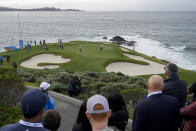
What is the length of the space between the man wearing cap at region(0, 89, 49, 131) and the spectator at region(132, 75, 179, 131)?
1.91m

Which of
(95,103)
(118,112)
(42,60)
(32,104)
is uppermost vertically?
(95,103)

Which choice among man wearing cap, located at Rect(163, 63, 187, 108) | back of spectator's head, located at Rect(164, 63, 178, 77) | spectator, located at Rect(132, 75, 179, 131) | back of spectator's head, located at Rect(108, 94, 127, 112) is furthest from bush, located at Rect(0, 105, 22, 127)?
back of spectator's head, located at Rect(164, 63, 178, 77)

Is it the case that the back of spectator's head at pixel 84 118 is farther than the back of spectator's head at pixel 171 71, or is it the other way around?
the back of spectator's head at pixel 171 71

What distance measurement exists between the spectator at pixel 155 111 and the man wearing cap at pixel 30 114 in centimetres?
191

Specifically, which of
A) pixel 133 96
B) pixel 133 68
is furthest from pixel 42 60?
pixel 133 96

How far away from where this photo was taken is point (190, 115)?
3.97 meters

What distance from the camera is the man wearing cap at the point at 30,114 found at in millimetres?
3046

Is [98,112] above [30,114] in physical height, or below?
above

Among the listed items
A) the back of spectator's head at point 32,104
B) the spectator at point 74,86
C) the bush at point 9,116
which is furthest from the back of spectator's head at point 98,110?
the spectator at point 74,86

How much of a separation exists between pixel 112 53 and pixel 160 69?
7.52m

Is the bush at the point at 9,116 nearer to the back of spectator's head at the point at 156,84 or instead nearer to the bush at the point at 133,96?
the back of spectator's head at the point at 156,84

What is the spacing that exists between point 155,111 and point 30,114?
2.35 meters

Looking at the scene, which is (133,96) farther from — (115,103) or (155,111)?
(115,103)

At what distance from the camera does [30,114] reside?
3105 millimetres
